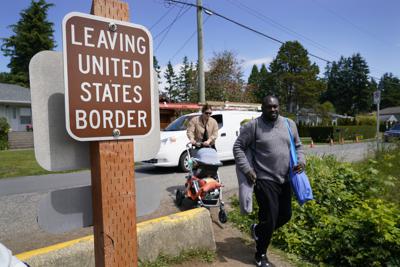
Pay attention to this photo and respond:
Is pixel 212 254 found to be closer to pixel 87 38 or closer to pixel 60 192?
pixel 60 192

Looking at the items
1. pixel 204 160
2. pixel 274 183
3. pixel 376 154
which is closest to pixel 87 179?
pixel 204 160

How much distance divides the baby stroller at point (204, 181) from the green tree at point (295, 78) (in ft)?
163

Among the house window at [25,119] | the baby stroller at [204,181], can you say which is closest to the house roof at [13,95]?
the house window at [25,119]

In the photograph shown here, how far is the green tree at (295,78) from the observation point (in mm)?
52375

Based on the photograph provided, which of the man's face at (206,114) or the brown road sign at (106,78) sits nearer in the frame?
the brown road sign at (106,78)

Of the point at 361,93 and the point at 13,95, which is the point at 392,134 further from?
the point at 361,93

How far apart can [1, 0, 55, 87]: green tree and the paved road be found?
128 ft

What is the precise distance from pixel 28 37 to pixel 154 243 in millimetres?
46541

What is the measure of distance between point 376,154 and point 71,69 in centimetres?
943

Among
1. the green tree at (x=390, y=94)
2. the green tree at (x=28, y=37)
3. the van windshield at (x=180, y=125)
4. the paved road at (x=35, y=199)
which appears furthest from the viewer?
the green tree at (x=390, y=94)

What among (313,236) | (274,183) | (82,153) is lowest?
(313,236)

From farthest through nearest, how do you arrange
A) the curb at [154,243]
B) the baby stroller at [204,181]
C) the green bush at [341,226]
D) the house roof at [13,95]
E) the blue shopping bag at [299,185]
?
the house roof at [13,95], the baby stroller at [204,181], the blue shopping bag at [299,185], the green bush at [341,226], the curb at [154,243]

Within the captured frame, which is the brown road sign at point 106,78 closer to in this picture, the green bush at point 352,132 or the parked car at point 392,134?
the parked car at point 392,134

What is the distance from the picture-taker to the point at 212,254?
11.8ft
